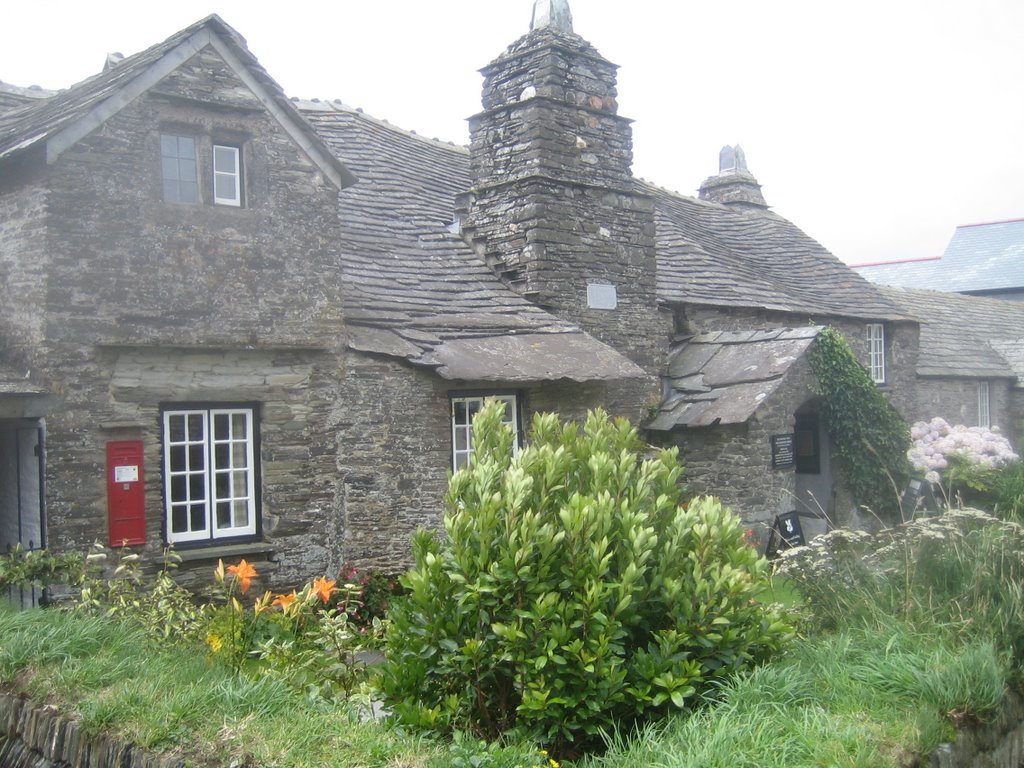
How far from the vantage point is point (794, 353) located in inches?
548

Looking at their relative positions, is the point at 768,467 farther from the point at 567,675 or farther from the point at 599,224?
the point at 567,675

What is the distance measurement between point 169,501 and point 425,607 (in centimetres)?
529

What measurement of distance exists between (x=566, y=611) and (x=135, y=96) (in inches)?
285

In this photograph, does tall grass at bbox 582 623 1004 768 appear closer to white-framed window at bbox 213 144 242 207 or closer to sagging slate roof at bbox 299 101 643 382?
sagging slate roof at bbox 299 101 643 382

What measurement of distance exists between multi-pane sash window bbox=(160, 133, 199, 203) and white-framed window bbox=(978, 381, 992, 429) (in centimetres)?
2452

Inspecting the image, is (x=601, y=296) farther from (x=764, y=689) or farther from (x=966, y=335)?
(x=966, y=335)

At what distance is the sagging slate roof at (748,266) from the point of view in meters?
17.2

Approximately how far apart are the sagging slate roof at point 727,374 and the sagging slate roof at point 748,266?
3.96 feet

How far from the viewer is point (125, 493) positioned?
A: 369 inches

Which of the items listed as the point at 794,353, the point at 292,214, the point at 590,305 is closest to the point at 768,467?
the point at 794,353

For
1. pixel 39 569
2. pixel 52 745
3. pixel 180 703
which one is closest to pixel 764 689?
pixel 180 703

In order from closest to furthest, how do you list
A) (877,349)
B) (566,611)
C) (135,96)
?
1. (566,611)
2. (135,96)
3. (877,349)

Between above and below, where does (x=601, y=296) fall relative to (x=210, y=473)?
above

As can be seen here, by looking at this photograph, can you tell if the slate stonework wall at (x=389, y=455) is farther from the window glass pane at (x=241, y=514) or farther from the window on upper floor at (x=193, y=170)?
the window on upper floor at (x=193, y=170)
